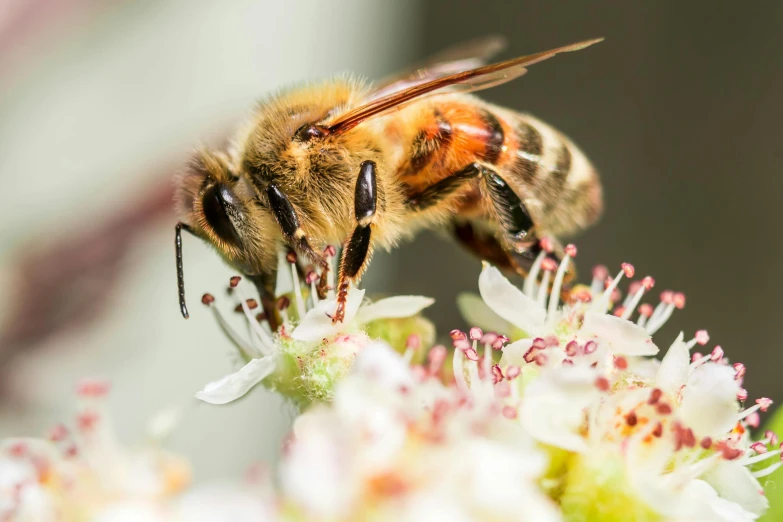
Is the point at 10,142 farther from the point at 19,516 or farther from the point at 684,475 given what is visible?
the point at 684,475

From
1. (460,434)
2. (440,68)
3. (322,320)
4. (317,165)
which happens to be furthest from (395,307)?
(440,68)

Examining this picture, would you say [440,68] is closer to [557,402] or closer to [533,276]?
[533,276]

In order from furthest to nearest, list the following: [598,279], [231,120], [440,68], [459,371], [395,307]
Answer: [231,120] → [440,68] → [598,279] → [395,307] → [459,371]

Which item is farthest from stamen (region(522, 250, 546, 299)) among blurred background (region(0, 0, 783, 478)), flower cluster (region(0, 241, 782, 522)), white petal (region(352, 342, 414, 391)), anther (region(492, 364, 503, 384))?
blurred background (region(0, 0, 783, 478))

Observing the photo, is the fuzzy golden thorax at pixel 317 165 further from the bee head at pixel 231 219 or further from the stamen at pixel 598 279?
the stamen at pixel 598 279

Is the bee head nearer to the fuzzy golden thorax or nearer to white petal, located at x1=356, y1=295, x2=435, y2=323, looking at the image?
the fuzzy golden thorax

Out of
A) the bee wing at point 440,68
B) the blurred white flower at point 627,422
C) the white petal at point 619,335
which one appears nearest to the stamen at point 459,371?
the blurred white flower at point 627,422

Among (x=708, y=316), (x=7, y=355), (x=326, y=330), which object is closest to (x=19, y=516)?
(x=326, y=330)
